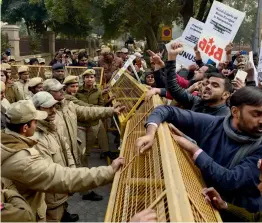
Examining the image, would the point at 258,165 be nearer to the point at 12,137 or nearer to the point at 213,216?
the point at 213,216

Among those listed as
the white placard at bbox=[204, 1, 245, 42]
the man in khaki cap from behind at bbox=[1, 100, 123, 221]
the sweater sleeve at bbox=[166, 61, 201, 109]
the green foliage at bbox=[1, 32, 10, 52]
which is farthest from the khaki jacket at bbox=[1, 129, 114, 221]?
the green foliage at bbox=[1, 32, 10, 52]

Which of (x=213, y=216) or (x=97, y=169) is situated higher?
(x=213, y=216)

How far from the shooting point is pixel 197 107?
3668mm

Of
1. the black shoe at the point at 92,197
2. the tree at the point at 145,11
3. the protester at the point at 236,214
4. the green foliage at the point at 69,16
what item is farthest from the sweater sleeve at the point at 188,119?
the green foliage at the point at 69,16

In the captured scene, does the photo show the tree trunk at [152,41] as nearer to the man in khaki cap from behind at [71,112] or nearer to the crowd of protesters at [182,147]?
the man in khaki cap from behind at [71,112]

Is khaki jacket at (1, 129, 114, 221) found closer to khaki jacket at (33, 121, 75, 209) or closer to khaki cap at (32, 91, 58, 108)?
khaki jacket at (33, 121, 75, 209)

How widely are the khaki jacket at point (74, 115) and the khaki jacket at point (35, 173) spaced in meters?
1.68

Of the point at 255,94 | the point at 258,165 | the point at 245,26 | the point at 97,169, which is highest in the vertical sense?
the point at 255,94

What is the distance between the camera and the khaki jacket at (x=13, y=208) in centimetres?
239

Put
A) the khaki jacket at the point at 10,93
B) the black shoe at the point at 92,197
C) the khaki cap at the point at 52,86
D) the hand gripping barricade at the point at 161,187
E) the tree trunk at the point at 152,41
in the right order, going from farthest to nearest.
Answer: the tree trunk at the point at 152,41 → the khaki jacket at the point at 10,93 → the black shoe at the point at 92,197 → the khaki cap at the point at 52,86 → the hand gripping barricade at the point at 161,187

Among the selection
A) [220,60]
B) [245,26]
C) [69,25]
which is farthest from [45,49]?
[245,26]

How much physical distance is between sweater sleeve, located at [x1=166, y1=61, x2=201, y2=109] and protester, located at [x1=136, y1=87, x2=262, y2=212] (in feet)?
3.65

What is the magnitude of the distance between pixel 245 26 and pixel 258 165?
6374 centimetres

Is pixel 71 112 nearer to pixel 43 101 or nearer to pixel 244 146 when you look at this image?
pixel 43 101
